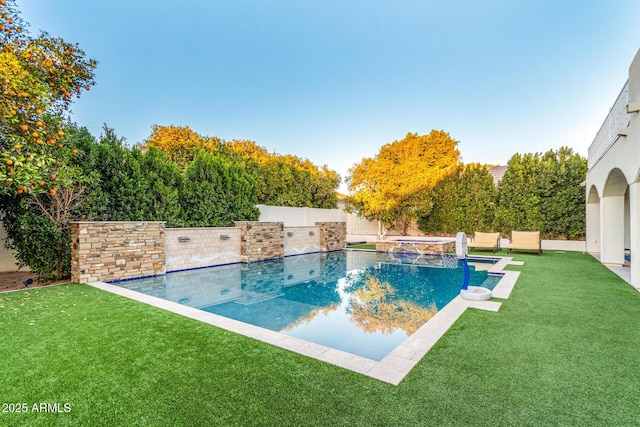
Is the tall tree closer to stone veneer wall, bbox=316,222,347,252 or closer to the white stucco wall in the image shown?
the white stucco wall

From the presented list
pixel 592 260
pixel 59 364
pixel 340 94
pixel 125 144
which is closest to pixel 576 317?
pixel 59 364

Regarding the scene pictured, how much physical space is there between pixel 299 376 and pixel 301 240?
12.3 meters

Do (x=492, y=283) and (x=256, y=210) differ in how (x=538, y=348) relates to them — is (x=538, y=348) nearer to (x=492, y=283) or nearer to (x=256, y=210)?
(x=492, y=283)

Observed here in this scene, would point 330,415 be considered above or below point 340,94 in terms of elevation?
below

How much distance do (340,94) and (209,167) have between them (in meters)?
7.54

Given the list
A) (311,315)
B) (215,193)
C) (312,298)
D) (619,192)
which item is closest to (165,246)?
(215,193)

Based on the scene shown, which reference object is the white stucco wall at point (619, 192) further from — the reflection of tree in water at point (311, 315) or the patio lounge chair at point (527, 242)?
the reflection of tree in water at point (311, 315)

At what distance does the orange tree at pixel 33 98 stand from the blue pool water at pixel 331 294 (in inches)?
134

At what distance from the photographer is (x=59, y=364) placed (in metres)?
3.33

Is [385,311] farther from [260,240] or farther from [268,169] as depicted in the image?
[268,169]

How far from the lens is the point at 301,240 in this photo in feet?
50.6

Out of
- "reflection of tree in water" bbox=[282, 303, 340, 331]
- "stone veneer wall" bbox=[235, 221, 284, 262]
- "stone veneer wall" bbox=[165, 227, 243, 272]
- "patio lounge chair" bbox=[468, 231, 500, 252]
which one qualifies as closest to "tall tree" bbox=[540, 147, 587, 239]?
"patio lounge chair" bbox=[468, 231, 500, 252]

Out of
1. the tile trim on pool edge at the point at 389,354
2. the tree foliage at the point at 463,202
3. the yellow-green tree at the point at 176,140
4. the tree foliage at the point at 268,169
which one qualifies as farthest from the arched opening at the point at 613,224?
the yellow-green tree at the point at 176,140

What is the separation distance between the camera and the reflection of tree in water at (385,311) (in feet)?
17.5
